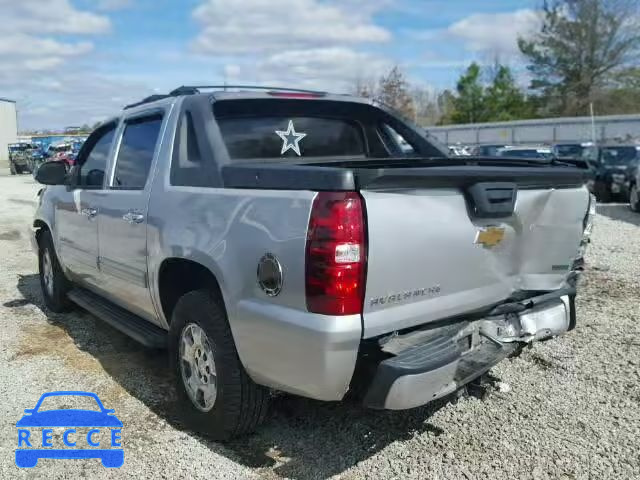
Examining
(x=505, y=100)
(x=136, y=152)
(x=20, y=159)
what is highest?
(x=505, y=100)

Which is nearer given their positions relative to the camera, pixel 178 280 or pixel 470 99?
pixel 178 280

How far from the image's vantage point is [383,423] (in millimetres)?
3715

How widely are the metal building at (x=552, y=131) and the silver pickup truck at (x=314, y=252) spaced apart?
79.7 ft

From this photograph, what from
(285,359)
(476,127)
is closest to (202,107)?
(285,359)

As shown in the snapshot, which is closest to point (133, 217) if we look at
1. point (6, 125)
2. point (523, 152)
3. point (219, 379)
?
point (219, 379)

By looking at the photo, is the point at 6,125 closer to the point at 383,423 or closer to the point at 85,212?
the point at 85,212

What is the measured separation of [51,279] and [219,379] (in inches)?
142

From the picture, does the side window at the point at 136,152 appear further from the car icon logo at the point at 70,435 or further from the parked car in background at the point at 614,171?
the parked car in background at the point at 614,171

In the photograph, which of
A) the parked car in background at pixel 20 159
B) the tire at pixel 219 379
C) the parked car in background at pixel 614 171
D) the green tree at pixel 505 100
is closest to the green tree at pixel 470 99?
the green tree at pixel 505 100

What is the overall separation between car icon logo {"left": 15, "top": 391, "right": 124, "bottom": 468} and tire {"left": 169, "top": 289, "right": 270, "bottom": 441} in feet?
1.52

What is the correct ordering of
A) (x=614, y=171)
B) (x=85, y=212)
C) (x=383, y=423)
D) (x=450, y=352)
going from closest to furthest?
1. (x=450, y=352)
2. (x=383, y=423)
3. (x=85, y=212)
4. (x=614, y=171)

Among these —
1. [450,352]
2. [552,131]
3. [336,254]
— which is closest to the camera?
[336,254]

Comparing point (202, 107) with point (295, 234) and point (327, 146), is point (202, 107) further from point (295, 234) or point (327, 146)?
point (295, 234)

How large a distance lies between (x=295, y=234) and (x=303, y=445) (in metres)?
1.40
